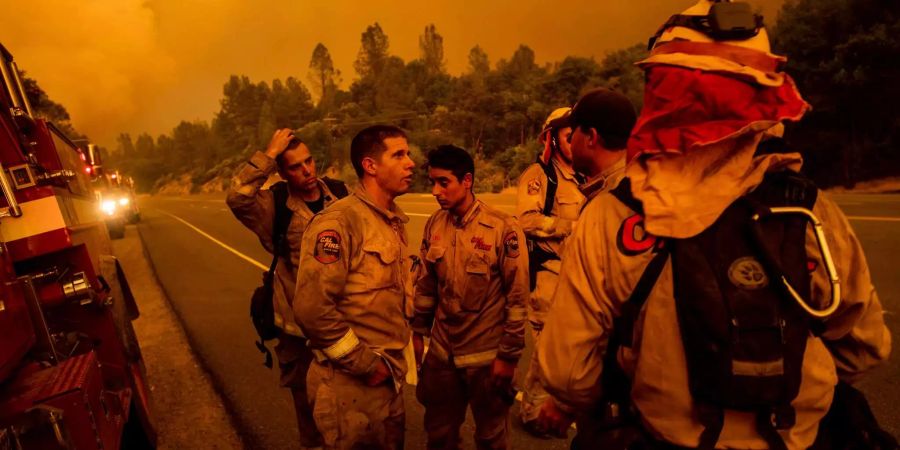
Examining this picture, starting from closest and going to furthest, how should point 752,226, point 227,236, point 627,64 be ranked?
point 752,226
point 227,236
point 627,64

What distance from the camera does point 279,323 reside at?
123 inches

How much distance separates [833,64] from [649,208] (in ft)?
82.5

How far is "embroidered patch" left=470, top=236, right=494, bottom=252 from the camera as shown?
2.73m

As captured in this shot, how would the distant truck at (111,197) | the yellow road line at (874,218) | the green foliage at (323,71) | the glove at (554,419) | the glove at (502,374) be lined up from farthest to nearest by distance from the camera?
the green foliage at (323,71)
the yellow road line at (874,218)
the distant truck at (111,197)
the glove at (502,374)
the glove at (554,419)

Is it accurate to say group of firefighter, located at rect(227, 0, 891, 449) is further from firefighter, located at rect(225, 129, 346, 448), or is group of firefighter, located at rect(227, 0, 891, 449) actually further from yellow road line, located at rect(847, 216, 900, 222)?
yellow road line, located at rect(847, 216, 900, 222)

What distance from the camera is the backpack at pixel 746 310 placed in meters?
1.15

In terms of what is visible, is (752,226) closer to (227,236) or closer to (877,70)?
(227,236)

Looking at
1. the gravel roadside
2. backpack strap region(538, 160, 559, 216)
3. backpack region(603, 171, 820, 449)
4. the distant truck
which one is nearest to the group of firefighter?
backpack region(603, 171, 820, 449)

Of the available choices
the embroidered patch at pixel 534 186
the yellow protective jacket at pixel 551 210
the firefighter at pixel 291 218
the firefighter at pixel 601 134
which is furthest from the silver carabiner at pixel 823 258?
the firefighter at pixel 291 218

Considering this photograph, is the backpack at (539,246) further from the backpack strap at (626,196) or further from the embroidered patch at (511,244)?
the backpack strap at (626,196)

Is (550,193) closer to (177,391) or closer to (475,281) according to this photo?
(475,281)

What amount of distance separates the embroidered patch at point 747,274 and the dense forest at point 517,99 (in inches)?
19.8

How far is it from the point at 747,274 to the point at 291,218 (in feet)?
8.63

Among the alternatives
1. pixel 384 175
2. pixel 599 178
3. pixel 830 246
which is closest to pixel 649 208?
pixel 830 246
